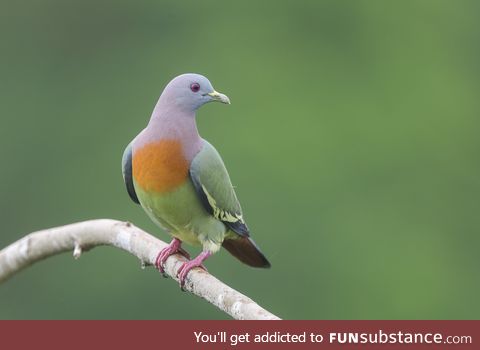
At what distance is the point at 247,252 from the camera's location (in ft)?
21.6

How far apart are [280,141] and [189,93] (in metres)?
9.73

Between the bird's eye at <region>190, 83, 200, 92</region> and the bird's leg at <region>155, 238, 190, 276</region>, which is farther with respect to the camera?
the bird's leg at <region>155, 238, 190, 276</region>

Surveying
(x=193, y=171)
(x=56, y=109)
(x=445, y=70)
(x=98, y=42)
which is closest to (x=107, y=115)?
(x=56, y=109)

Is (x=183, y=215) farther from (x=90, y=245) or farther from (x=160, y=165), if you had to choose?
(x=90, y=245)

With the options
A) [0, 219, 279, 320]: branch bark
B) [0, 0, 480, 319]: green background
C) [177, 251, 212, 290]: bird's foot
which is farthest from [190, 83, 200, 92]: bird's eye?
[0, 0, 480, 319]: green background

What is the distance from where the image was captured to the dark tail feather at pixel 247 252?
654 centimetres

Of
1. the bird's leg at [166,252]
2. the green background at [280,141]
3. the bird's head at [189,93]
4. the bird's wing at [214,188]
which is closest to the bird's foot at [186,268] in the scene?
the bird's leg at [166,252]

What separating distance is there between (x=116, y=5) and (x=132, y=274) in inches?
251

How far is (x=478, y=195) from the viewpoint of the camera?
56.9 feet

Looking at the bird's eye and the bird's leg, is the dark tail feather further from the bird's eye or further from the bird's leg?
the bird's eye

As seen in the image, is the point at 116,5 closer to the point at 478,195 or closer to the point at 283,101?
the point at 283,101

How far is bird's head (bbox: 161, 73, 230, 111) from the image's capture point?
239 inches

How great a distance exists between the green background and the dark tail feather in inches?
254

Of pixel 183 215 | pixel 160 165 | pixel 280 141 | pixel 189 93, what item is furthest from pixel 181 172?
pixel 280 141
